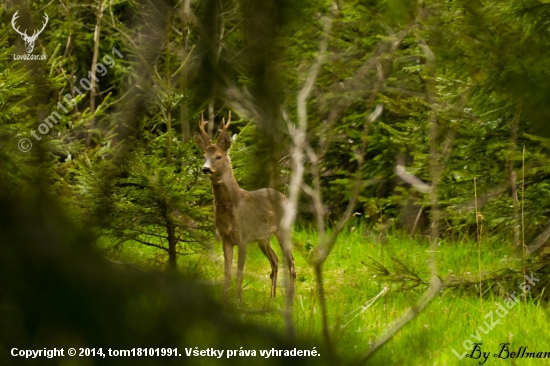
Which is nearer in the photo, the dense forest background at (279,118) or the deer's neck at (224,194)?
the dense forest background at (279,118)

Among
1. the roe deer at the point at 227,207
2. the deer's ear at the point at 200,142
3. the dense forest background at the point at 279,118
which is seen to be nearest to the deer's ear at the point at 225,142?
the roe deer at the point at 227,207

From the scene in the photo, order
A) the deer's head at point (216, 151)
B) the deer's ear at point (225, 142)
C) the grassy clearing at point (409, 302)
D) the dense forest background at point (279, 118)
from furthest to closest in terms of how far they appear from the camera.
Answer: the deer's ear at point (225, 142)
the deer's head at point (216, 151)
the grassy clearing at point (409, 302)
the dense forest background at point (279, 118)

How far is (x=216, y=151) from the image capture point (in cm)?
632

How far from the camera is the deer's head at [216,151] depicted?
20.6ft

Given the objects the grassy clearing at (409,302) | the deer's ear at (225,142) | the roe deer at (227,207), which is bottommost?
the grassy clearing at (409,302)

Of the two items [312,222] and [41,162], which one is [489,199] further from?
[41,162]

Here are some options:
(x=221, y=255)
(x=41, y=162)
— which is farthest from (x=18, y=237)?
(x=221, y=255)

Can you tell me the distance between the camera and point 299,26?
1.08 meters

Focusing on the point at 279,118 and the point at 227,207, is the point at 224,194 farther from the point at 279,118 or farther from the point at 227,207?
the point at 279,118

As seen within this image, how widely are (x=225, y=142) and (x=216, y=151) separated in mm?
147

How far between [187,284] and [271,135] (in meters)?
0.25

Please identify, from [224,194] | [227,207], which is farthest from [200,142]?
[227,207]

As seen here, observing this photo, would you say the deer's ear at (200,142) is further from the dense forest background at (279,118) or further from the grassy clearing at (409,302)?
the grassy clearing at (409,302)

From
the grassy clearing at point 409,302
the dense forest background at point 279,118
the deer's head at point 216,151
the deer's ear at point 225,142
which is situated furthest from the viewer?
the deer's ear at point 225,142
